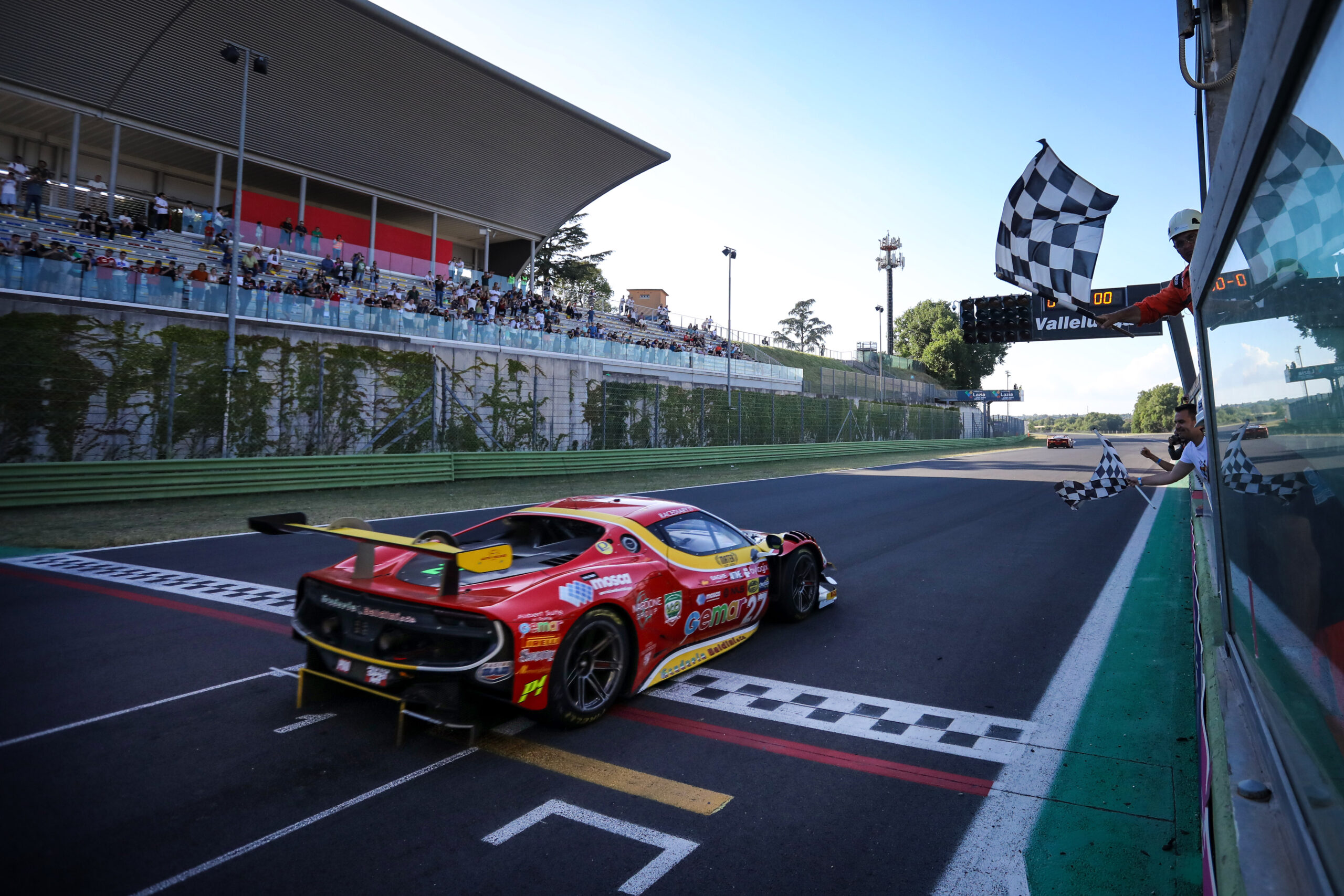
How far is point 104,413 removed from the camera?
13.9m

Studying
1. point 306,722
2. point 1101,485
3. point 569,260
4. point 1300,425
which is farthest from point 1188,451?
point 569,260

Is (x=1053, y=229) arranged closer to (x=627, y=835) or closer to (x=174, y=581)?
(x=627, y=835)

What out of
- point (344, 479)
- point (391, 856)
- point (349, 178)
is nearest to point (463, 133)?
point (349, 178)

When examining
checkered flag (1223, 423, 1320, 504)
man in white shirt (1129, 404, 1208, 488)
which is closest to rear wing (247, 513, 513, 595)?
checkered flag (1223, 423, 1320, 504)

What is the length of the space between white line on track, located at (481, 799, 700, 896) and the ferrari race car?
67 centimetres

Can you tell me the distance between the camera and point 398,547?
3889 mm

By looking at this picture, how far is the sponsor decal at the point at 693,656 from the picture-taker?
481 cm

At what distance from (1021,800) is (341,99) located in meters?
34.8

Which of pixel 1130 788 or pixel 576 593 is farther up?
pixel 576 593

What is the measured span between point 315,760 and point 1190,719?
16.0ft

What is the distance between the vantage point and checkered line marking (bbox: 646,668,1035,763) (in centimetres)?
415

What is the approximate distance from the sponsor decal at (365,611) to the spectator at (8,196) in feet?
80.1

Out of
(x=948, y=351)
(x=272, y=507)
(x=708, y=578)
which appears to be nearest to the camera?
(x=708, y=578)

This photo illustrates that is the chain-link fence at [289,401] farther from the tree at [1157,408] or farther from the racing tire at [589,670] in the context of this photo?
the tree at [1157,408]
